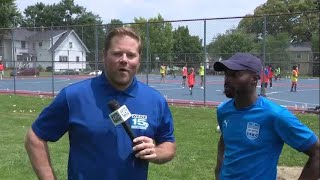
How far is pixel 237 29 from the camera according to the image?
20188mm

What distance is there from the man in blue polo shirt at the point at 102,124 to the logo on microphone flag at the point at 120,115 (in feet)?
0.38

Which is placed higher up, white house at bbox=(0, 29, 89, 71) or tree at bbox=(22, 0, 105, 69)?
tree at bbox=(22, 0, 105, 69)

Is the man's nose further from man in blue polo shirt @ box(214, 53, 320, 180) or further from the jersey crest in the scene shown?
the jersey crest

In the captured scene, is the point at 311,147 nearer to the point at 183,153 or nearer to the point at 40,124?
the point at 40,124

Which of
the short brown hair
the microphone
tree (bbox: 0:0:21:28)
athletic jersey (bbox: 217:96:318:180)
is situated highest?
tree (bbox: 0:0:21:28)

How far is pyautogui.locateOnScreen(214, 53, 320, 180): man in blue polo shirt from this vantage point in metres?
3.34

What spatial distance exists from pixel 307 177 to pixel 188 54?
812 inches

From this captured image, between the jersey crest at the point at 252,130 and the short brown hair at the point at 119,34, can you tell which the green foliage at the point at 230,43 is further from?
the short brown hair at the point at 119,34

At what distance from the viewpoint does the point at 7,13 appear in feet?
206

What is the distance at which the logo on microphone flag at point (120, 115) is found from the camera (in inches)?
105

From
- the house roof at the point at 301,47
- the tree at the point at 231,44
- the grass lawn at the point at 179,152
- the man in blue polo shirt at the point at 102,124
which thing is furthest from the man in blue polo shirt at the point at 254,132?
the house roof at the point at 301,47

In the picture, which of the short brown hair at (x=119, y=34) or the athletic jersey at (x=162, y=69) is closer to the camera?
the short brown hair at (x=119, y=34)

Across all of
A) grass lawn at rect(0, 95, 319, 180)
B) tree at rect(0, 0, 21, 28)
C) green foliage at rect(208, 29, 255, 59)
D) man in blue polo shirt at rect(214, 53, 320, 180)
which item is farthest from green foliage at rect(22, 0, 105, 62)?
man in blue polo shirt at rect(214, 53, 320, 180)

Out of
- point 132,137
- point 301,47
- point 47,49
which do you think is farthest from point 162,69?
point 132,137
